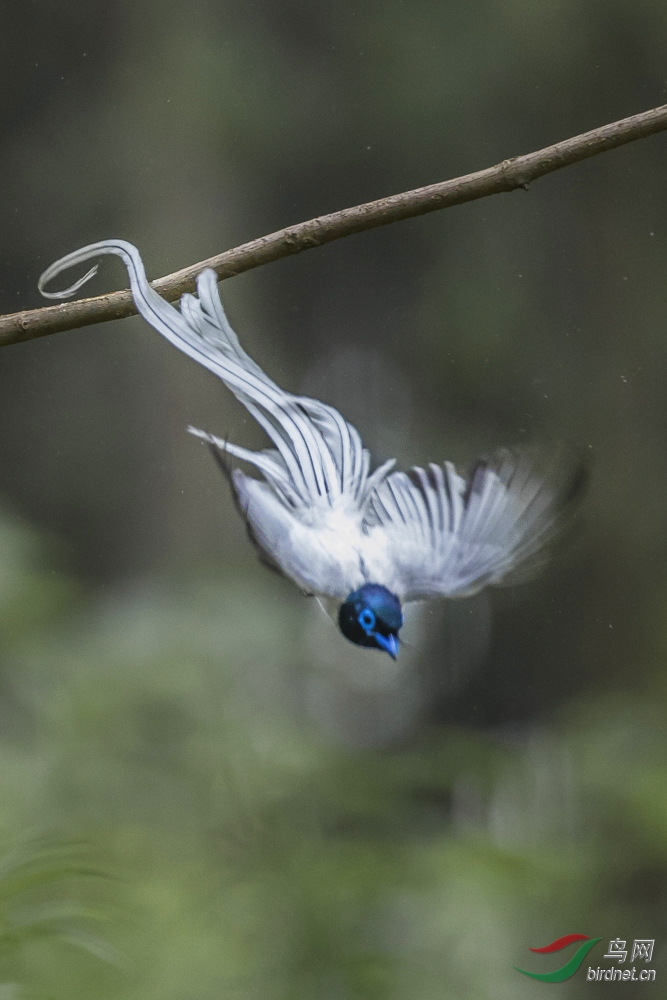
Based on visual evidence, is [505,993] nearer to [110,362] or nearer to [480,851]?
[480,851]

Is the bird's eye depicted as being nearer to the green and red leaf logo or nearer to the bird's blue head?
the bird's blue head

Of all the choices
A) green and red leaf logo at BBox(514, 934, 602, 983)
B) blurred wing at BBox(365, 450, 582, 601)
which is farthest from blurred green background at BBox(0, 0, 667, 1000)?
blurred wing at BBox(365, 450, 582, 601)

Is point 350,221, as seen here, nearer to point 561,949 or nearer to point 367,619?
point 367,619

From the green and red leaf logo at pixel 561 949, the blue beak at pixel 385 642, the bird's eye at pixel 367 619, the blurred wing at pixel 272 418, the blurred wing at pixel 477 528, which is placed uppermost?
the blurred wing at pixel 272 418

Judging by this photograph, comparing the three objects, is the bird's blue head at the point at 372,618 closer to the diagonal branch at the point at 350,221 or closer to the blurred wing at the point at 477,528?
the blurred wing at the point at 477,528

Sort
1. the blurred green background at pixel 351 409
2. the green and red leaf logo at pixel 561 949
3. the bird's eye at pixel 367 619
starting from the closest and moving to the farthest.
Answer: the bird's eye at pixel 367 619, the green and red leaf logo at pixel 561 949, the blurred green background at pixel 351 409

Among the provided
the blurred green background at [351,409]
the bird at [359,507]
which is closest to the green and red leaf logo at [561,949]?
the blurred green background at [351,409]
